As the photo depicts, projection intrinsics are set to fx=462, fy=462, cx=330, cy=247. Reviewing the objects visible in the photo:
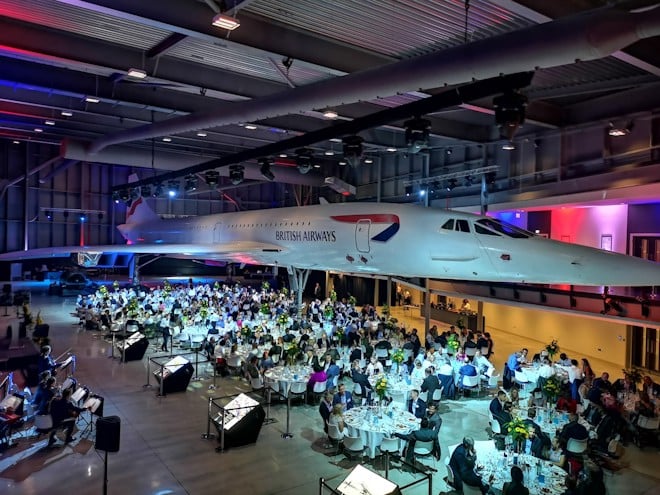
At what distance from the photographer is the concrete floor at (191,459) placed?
26.8 ft

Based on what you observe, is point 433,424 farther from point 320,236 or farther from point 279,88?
point 279,88

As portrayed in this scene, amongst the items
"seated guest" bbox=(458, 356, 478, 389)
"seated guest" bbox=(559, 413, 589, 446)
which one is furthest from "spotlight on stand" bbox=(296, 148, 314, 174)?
"seated guest" bbox=(458, 356, 478, 389)

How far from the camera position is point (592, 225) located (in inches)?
759

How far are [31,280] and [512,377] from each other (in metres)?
38.5

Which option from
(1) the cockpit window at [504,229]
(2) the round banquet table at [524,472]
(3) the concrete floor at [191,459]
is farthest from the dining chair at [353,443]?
(1) the cockpit window at [504,229]

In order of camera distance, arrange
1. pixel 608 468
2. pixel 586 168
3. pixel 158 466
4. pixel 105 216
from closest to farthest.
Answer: pixel 158 466, pixel 608 468, pixel 586 168, pixel 105 216

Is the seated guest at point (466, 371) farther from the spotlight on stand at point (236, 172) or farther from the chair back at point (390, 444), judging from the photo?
the spotlight on stand at point (236, 172)

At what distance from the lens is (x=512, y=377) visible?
45.9 feet

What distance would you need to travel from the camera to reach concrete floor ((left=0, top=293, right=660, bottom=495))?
26.8 ft

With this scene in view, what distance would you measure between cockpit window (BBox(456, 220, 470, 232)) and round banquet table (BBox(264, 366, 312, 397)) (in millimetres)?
5637

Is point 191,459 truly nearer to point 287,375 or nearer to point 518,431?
point 287,375

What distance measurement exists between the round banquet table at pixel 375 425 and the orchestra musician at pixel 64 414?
18.8 ft

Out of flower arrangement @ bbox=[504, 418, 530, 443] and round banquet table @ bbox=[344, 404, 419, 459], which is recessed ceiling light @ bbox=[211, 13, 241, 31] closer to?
round banquet table @ bbox=[344, 404, 419, 459]

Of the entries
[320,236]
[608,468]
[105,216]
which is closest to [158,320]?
[320,236]
